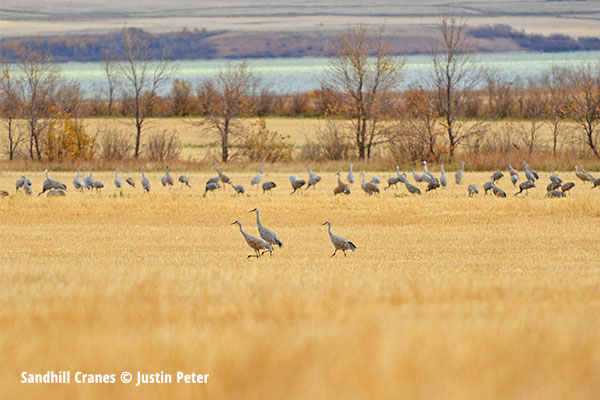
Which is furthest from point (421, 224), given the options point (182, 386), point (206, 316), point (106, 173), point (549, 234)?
point (106, 173)

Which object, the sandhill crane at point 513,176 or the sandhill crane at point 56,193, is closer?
the sandhill crane at point 56,193

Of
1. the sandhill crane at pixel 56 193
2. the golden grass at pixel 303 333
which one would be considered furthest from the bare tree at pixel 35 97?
the golden grass at pixel 303 333

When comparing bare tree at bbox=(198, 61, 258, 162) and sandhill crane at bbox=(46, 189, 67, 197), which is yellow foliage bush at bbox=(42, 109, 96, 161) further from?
sandhill crane at bbox=(46, 189, 67, 197)

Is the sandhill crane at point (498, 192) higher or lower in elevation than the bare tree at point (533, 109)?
lower

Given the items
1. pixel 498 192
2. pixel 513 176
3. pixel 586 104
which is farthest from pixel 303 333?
pixel 586 104

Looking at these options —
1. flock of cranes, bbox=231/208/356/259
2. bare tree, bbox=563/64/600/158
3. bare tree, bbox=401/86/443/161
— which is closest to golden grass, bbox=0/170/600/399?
flock of cranes, bbox=231/208/356/259

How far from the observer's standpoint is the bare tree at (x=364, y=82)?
47.7 meters

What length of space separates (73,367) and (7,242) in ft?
53.0

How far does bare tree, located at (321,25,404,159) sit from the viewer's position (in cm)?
→ 4769

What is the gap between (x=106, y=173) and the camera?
136 feet

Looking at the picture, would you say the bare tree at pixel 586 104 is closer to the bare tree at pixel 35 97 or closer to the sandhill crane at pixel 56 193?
the sandhill crane at pixel 56 193

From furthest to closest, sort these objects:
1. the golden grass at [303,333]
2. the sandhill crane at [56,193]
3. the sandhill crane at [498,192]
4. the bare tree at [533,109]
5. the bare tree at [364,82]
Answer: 1. the bare tree at [533,109]
2. the bare tree at [364,82]
3. the sandhill crane at [56,193]
4. the sandhill crane at [498,192]
5. the golden grass at [303,333]

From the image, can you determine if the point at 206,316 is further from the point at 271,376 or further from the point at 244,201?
the point at 244,201

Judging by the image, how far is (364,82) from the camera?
49000mm
